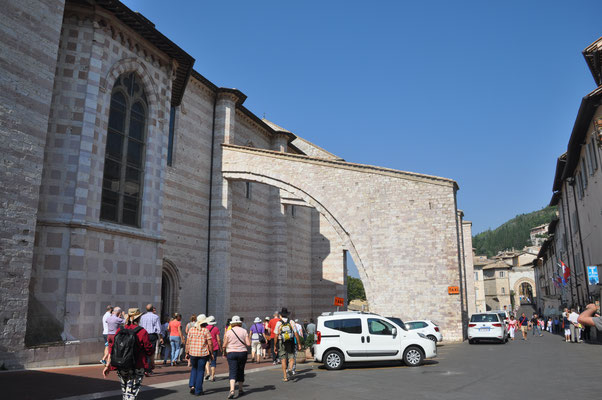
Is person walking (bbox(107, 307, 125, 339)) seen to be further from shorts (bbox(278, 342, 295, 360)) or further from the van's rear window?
the van's rear window

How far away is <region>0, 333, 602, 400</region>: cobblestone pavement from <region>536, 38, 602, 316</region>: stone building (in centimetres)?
866

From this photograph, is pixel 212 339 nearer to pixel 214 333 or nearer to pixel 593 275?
pixel 214 333

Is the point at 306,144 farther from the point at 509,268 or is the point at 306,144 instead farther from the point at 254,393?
the point at 509,268

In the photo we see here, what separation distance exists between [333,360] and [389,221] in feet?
29.1

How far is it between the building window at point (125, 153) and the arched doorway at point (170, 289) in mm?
4365

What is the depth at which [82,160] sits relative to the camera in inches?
483

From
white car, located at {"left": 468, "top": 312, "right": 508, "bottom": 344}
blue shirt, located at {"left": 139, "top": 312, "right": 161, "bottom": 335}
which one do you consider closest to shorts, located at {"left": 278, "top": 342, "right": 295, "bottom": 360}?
blue shirt, located at {"left": 139, "top": 312, "right": 161, "bottom": 335}

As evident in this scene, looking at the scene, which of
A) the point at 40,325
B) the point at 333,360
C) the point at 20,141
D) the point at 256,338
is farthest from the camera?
the point at 256,338

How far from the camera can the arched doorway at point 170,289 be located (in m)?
17.8

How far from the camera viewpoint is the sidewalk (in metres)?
7.49

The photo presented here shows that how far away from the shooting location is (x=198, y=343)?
8.31m

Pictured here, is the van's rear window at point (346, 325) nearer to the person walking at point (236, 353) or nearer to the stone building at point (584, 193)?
the person walking at point (236, 353)

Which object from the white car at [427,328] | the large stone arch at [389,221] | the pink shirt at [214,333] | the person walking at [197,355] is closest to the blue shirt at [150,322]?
the pink shirt at [214,333]

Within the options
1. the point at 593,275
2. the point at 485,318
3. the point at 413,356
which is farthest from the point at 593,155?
the point at 413,356
